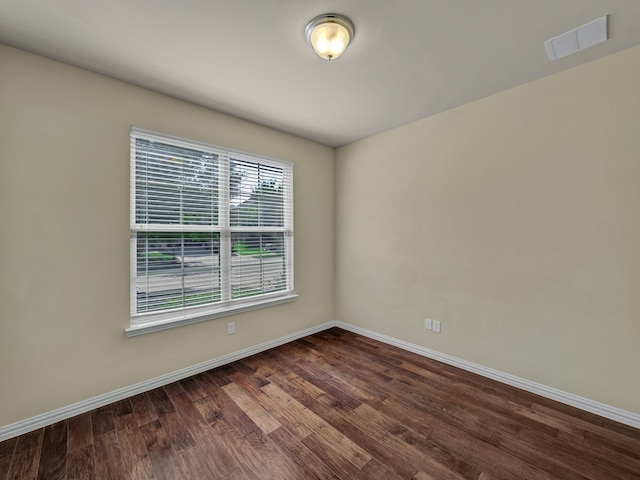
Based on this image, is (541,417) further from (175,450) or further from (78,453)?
(78,453)

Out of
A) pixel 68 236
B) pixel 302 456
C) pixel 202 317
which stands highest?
pixel 68 236

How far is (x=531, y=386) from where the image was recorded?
231 cm

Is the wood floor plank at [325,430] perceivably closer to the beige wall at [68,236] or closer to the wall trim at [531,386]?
the beige wall at [68,236]

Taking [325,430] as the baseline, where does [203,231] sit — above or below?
above

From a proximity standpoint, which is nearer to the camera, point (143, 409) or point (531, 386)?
point (143, 409)

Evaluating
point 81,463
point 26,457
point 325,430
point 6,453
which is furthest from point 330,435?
point 6,453

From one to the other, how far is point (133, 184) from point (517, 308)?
11.6 ft

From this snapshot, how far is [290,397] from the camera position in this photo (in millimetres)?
2260

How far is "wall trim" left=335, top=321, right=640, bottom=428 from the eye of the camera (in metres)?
1.95

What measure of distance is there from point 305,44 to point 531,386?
326 centimetres

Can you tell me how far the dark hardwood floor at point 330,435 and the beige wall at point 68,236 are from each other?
0.32 m

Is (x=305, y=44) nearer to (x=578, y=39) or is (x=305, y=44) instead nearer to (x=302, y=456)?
(x=578, y=39)

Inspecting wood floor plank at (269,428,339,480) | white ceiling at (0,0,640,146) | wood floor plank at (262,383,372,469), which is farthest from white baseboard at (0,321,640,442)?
white ceiling at (0,0,640,146)

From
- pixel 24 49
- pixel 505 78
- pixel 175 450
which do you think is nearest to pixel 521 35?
pixel 505 78
